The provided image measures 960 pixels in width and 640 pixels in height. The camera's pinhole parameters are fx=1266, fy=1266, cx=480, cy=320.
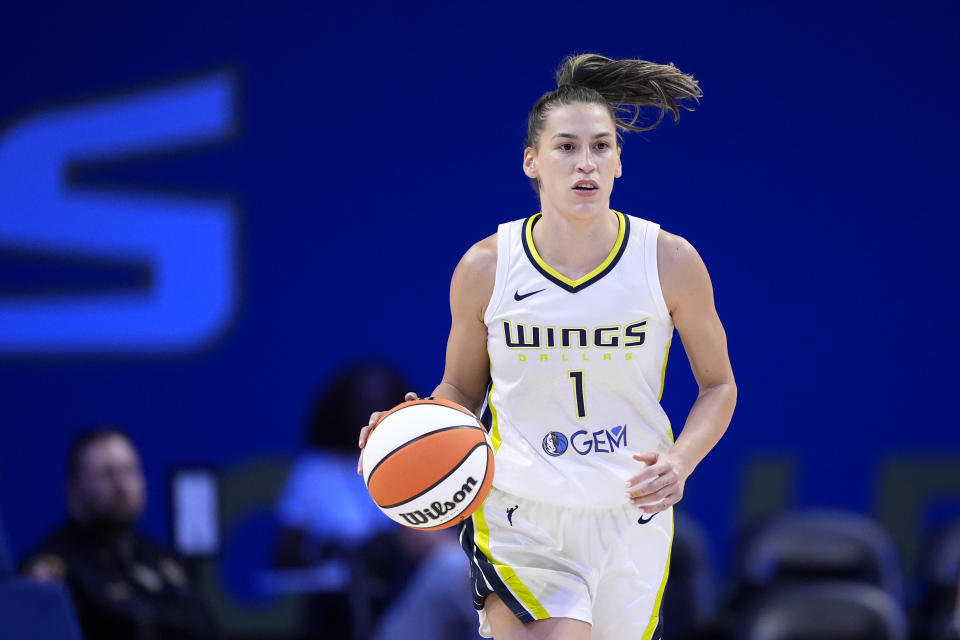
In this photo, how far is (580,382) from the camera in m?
3.45

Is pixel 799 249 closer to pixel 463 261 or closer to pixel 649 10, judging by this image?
pixel 649 10

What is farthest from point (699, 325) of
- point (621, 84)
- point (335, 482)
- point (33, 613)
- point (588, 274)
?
point (335, 482)

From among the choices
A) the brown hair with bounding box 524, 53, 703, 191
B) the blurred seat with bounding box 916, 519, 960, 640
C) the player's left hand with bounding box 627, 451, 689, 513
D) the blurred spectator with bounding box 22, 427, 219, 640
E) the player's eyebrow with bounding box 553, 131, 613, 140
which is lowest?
the blurred seat with bounding box 916, 519, 960, 640

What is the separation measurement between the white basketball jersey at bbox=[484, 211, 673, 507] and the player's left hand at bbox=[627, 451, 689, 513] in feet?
0.91

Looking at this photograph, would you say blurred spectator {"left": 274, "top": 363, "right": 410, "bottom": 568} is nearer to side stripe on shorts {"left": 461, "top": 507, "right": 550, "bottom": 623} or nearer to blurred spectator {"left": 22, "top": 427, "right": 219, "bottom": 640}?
blurred spectator {"left": 22, "top": 427, "right": 219, "bottom": 640}

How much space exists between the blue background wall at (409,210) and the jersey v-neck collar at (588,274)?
4.55m

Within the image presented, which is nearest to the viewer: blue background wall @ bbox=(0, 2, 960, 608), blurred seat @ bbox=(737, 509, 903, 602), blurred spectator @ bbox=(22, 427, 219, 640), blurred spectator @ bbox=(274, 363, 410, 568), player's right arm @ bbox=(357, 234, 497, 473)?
player's right arm @ bbox=(357, 234, 497, 473)

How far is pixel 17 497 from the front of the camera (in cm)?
791

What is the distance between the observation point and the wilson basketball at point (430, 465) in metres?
3.30

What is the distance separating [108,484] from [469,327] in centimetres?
346

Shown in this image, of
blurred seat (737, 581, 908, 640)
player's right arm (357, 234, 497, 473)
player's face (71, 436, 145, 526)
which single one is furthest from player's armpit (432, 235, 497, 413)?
player's face (71, 436, 145, 526)

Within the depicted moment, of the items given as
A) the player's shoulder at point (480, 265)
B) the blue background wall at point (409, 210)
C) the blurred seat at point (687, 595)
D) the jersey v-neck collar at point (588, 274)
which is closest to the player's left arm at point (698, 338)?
the jersey v-neck collar at point (588, 274)

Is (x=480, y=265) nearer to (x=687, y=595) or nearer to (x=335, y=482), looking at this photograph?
(x=687, y=595)

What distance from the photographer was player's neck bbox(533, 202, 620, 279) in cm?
351
